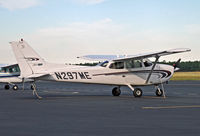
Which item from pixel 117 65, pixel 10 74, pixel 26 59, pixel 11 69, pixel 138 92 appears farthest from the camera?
pixel 11 69

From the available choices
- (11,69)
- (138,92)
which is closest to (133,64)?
(138,92)

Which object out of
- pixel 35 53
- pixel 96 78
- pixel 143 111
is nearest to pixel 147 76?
pixel 96 78

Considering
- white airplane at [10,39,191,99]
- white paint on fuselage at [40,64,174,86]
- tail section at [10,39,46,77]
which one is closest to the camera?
tail section at [10,39,46,77]

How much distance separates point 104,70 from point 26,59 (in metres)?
4.91

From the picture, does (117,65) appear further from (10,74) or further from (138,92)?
(10,74)

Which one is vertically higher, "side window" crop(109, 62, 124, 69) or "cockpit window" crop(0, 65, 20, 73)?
"side window" crop(109, 62, 124, 69)

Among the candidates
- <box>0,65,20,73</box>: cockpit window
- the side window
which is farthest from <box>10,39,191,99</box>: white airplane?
<box>0,65,20,73</box>: cockpit window

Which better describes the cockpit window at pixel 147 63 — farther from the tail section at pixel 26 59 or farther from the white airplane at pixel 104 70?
the tail section at pixel 26 59

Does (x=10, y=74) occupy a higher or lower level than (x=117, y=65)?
lower

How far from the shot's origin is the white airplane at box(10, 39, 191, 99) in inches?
935

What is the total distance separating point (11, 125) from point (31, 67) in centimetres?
1171

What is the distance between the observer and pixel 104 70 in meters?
25.7

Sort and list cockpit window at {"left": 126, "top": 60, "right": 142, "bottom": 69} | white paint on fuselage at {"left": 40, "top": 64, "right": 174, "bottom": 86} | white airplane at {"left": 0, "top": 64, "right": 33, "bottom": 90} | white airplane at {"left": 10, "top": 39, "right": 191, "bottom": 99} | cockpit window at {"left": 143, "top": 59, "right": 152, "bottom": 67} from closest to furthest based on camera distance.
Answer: white airplane at {"left": 10, "top": 39, "right": 191, "bottom": 99} < white paint on fuselage at {"left": 40, "top": 64, "right": 174, "bottom": 86} < cockpit window at {"left": 126, "top": 60, "right": 142, "bottom": 69} < cockpit window at {"left": 143, "top": 59, "right": 152, "bottom": 67} < white airplane at {"left": 0, "top": 64, "right": 33, "bottom": 90}

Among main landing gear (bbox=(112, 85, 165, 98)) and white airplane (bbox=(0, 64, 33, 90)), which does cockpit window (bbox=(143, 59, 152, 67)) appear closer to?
main landing gear (bbox=(112, 85, 165, 98))
